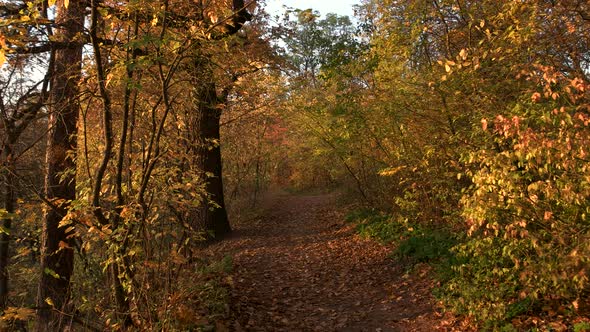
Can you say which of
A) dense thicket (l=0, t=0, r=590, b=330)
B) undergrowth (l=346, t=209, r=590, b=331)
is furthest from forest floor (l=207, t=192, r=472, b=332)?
A: dense thicket (l=0, t=0, r=590, b=330)

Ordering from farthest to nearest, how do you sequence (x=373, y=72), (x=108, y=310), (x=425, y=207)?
(x=373, y=72) < (x=425, y=207) < (x=108, y=310)

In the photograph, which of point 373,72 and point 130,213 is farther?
point 373,72

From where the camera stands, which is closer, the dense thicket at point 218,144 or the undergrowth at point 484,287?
the dense thicket at point 218,144

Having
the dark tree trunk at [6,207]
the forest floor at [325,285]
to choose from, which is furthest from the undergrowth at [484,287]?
the dark tree trunk at [6,207]

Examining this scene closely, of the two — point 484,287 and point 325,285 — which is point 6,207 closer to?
point 325,285

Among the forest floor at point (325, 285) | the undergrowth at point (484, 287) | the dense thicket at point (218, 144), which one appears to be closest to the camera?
the dense thicket at point (218, 144)

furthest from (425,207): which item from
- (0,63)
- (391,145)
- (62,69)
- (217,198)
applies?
(0,63)

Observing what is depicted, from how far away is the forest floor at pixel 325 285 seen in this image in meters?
5.88

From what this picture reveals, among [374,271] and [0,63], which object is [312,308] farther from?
[0,63]

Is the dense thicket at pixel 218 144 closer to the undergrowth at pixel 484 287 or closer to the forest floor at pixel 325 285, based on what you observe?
the undergrowth at pixel 484 287

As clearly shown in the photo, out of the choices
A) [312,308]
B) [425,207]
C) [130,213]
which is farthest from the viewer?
[425,207]

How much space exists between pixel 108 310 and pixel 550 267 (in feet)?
15.1

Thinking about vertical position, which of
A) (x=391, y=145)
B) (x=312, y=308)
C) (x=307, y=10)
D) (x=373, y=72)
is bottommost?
(x=312, y=308)

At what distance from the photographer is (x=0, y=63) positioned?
9.87 feet
